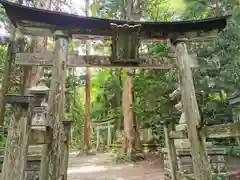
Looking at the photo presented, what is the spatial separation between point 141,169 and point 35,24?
6.85 metres

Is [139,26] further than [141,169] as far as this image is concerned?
No

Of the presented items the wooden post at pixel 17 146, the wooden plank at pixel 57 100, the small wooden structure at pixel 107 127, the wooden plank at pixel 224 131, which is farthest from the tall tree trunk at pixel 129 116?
the wooden post at pixel 17 146

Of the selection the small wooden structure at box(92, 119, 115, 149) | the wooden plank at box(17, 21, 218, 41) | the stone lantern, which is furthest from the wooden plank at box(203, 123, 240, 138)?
the small wooden structure at box(92, 119, 115, 149)

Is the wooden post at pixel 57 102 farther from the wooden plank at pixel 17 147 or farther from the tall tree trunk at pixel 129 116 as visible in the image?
the tall tree trunk at pixel 129 116

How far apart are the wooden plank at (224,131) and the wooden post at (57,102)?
2466 millimetres

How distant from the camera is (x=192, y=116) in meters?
3.71

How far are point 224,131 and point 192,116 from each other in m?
0.92

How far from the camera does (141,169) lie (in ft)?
27.0

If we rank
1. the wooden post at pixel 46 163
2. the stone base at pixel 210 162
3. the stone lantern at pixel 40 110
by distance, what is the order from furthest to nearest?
the stone base at pixel 210 162 → the stone lantern at pixel 40 110 → the wooden post at pixel 46 163

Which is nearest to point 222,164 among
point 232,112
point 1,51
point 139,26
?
point 232,112

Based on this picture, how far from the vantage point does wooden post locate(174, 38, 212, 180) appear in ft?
11.1

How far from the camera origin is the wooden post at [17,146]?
1.89m

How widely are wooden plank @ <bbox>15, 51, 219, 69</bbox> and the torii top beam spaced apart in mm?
480

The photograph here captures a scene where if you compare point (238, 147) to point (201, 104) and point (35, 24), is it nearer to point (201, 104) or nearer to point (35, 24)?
point (201, 104)
